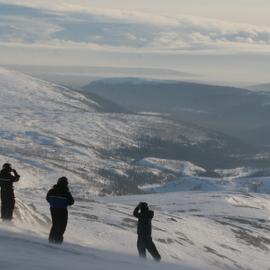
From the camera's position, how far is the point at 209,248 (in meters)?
74.5

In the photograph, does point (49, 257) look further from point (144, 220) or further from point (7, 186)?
point (7, 186)

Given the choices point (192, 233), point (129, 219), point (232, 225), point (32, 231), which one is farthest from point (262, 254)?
point (32, 231)

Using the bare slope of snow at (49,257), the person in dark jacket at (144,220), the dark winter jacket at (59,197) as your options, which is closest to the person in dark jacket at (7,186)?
the bare slope of snow at (49,257)

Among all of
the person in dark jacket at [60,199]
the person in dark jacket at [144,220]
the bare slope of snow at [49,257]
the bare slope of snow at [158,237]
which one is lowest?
the bare slope of snow at [158,237]

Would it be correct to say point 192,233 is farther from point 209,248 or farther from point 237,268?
point 237,268

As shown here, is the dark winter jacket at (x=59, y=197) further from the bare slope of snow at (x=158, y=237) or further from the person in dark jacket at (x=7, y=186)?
the person in dark jacket at (x=7, y=186)

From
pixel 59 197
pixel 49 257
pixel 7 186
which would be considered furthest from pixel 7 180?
pixel 49 257

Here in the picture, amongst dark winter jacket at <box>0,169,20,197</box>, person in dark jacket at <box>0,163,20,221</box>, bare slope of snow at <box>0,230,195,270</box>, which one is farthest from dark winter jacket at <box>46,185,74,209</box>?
dark winter jacket at <box>0,169,20,197</box>

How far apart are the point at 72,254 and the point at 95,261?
1.60 m

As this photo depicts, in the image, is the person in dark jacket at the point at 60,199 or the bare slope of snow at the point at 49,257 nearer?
the bare slope of snow at the point at 49,257

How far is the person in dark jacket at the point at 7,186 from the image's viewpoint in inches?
1486

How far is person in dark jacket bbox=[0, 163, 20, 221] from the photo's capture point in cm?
3773

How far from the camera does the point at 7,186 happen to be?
38156 millimetres

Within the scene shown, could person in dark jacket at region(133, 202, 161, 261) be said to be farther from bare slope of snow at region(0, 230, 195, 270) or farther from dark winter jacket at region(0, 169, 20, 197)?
dark winter jacket at region(0, 169, 20, 197)
